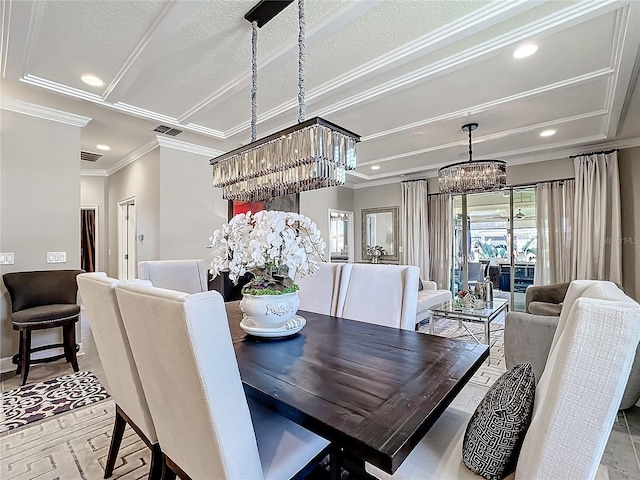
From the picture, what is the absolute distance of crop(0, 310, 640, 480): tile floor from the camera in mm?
1722

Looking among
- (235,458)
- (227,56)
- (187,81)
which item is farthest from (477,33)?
(235,458)

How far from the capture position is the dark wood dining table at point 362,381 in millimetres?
838

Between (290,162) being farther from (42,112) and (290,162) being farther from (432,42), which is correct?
(42,112)

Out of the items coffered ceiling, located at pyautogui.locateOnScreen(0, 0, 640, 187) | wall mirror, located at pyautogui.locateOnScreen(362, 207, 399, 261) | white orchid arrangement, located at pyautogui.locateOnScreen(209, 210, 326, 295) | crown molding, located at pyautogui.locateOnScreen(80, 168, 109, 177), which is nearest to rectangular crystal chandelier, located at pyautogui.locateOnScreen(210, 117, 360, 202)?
white orchid arrangement, located at pyautogui.locateOnScreen(209, 210, 326, 295)

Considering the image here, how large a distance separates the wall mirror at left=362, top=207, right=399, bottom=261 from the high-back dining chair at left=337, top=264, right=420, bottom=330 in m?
4.72

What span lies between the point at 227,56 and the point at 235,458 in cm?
260

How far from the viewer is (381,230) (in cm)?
714

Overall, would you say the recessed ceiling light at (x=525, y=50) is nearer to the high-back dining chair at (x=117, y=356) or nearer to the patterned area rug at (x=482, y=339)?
the patterned area rug at (x=482, y=339)

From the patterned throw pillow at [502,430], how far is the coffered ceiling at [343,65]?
2.09 meters

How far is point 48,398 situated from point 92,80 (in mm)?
2682

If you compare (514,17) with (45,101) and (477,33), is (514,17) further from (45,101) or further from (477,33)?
(45,101)

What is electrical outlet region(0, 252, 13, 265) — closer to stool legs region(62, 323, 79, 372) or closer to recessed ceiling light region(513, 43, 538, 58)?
stool legs region(62, 323, 79, 372)

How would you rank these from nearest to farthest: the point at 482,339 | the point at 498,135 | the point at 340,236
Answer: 1. the point at 482,339
2. the point at 498,135
3. the point at 340,236

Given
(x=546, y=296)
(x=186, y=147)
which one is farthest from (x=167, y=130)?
(x=546, y=296)
